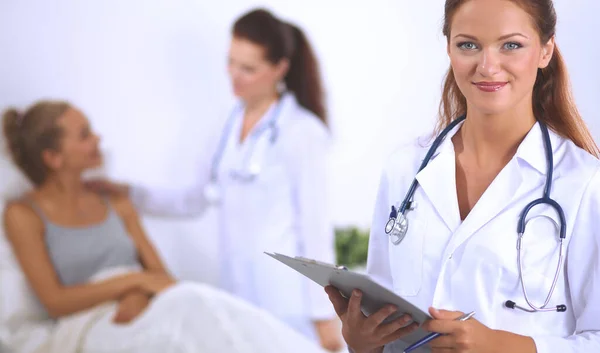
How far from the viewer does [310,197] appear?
2812 mm

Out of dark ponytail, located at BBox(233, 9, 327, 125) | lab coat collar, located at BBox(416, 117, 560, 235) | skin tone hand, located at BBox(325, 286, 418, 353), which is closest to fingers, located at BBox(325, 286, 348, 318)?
skin tone hand, located at BBox(325, 286, 418, 353)

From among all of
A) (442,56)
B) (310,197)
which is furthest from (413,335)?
(310,197)

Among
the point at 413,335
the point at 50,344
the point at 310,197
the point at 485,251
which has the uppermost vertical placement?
the point at 485,251

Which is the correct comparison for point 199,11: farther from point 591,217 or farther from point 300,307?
point 591,217

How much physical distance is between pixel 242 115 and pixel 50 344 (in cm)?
101

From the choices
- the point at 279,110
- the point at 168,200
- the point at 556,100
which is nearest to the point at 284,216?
the point at 279,110

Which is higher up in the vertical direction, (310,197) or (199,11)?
(199,11)

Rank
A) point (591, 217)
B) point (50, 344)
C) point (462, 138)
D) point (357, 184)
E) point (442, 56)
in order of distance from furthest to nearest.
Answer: point (357, 184), point (50, 344), point (442, 56), point (462, 138), point (591, 217)

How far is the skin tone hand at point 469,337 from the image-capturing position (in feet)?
3.80

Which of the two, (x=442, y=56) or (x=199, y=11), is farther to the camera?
(x=199, y=11)

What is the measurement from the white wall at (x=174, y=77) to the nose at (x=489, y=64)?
1479mm

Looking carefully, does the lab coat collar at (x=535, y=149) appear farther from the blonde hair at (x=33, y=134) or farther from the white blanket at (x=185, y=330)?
the blonde hair at (x=33, y=134)

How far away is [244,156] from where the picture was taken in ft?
9.35

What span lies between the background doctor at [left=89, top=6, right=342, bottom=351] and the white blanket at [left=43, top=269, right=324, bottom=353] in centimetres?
27
